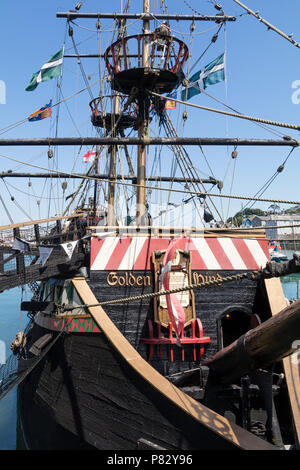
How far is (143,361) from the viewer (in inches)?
187

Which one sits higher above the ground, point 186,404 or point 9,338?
point 9,338

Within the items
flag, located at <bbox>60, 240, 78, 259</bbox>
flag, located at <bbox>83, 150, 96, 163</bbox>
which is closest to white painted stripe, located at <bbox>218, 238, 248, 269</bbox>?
flag, located at <bbox>60, 240, 78, 259</bbox>

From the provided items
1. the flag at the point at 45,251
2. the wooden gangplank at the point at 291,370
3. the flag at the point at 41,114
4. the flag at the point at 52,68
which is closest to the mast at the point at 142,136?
the flag at the point at 52,68

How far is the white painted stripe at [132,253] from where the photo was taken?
6297mm

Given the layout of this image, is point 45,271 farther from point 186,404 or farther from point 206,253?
point 186,404

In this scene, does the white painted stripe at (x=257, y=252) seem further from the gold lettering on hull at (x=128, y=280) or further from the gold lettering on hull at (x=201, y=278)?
the gold lettering on hull at (x=128, y=280)

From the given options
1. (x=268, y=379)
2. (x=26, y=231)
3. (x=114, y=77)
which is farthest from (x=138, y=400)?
(x=114, y=77)

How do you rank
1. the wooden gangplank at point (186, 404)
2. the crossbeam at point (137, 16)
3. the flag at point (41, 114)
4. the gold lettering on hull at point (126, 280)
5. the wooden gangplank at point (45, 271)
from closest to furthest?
the wooden gangplank at point (186, 404) → the gold lettering on hull at point (126, 280) → the wooden gangplank at point (45, 271) → the flag at point (41, 114) → the crossbeam at point (137, 16)

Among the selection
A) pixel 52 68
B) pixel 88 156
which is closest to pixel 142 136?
pixel 52 68

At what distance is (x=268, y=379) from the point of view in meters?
4.43

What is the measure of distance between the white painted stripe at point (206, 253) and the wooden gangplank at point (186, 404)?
7.02 feet

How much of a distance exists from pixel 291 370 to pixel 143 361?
6.69ft
